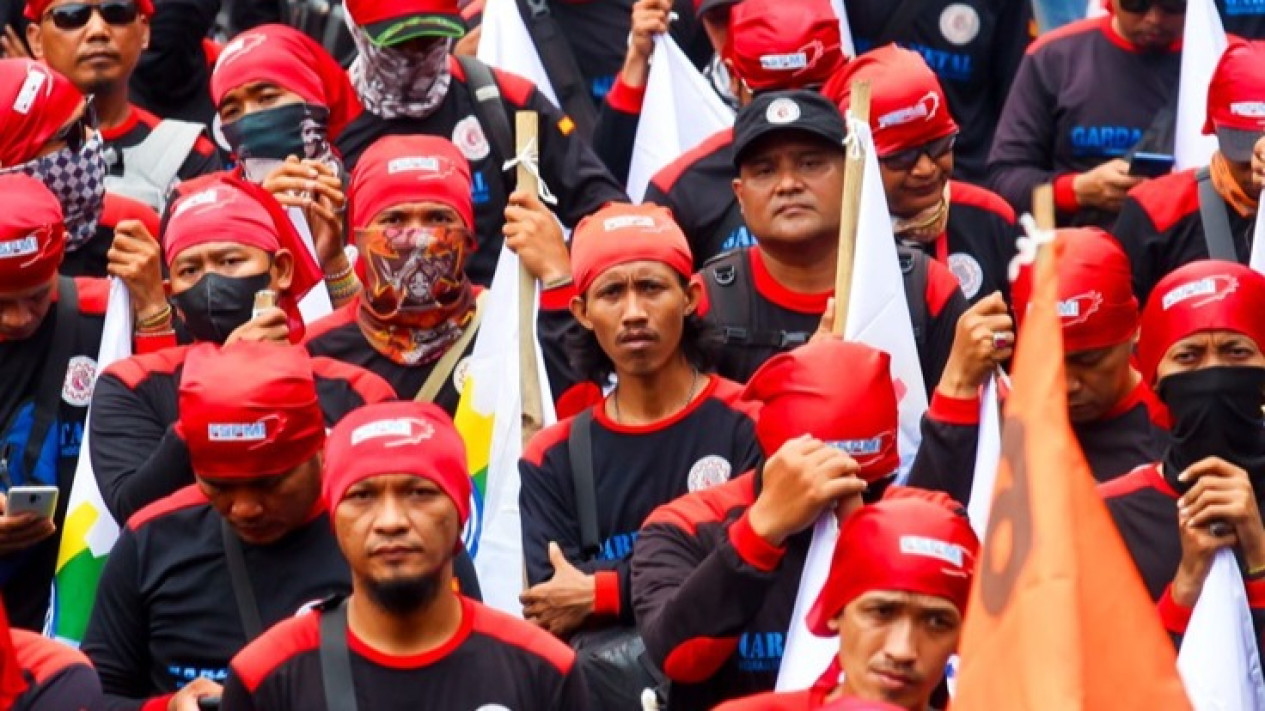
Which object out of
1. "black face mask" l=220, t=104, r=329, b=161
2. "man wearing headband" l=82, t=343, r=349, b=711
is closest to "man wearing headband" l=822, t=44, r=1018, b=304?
"black face mask" l=220, t=104, r=329, b=161

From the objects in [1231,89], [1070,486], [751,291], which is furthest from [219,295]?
Answer: [1070,486]

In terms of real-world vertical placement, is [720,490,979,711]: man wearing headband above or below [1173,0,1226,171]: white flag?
below

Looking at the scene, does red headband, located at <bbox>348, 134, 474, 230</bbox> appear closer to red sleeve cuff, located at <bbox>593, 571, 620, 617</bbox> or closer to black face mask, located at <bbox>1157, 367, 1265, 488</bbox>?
red sleeve cuff, located at <bbox>593, 571, 620, 617</bbox>

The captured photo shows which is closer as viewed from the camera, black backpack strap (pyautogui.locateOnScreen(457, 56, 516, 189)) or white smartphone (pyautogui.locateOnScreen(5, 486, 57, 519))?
white smartphone (pyautogui.locateOnScreen(5, 486, 57, 519))

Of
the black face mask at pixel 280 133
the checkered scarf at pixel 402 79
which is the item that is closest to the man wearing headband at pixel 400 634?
the black face mask at pixel 280 133

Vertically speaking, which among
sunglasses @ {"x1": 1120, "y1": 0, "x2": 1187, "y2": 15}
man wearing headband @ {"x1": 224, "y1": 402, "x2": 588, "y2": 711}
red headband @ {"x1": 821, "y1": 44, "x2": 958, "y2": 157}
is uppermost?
sunglasses @ {"x1": 1120, "y1": 0, "x2": 1187, "y2": 15}

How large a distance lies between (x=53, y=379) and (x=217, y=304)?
0.60 m

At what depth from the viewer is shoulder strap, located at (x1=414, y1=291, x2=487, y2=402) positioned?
37.7 ft

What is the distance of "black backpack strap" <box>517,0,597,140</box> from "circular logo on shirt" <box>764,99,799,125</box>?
273 centimetres

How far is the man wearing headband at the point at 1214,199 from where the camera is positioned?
11.7 meters

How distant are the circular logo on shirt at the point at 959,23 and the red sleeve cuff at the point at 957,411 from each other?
3.82m

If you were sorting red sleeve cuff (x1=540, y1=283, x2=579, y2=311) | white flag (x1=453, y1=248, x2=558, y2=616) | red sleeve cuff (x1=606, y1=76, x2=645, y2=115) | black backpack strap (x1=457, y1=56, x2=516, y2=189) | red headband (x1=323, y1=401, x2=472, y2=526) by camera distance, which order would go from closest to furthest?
1. red headband (x1=323, y1=401, x2=472, y2=526)
2. white flag (x1=453, y1=248, x2=558, y2=616)
3. red sleeve cuff (x1=540, y1=283, x2=579, y2=311)
4. black backpack strap (x1=457, y1=56, x2=516, y2=189)
5. red sleeve cuff (x1=606, y1=76, x2=645, y2=115)

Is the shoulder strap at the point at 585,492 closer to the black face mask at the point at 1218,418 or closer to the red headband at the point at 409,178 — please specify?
the red headband at the point at 409,178

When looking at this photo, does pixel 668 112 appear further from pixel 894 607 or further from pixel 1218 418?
pixel 894 607
